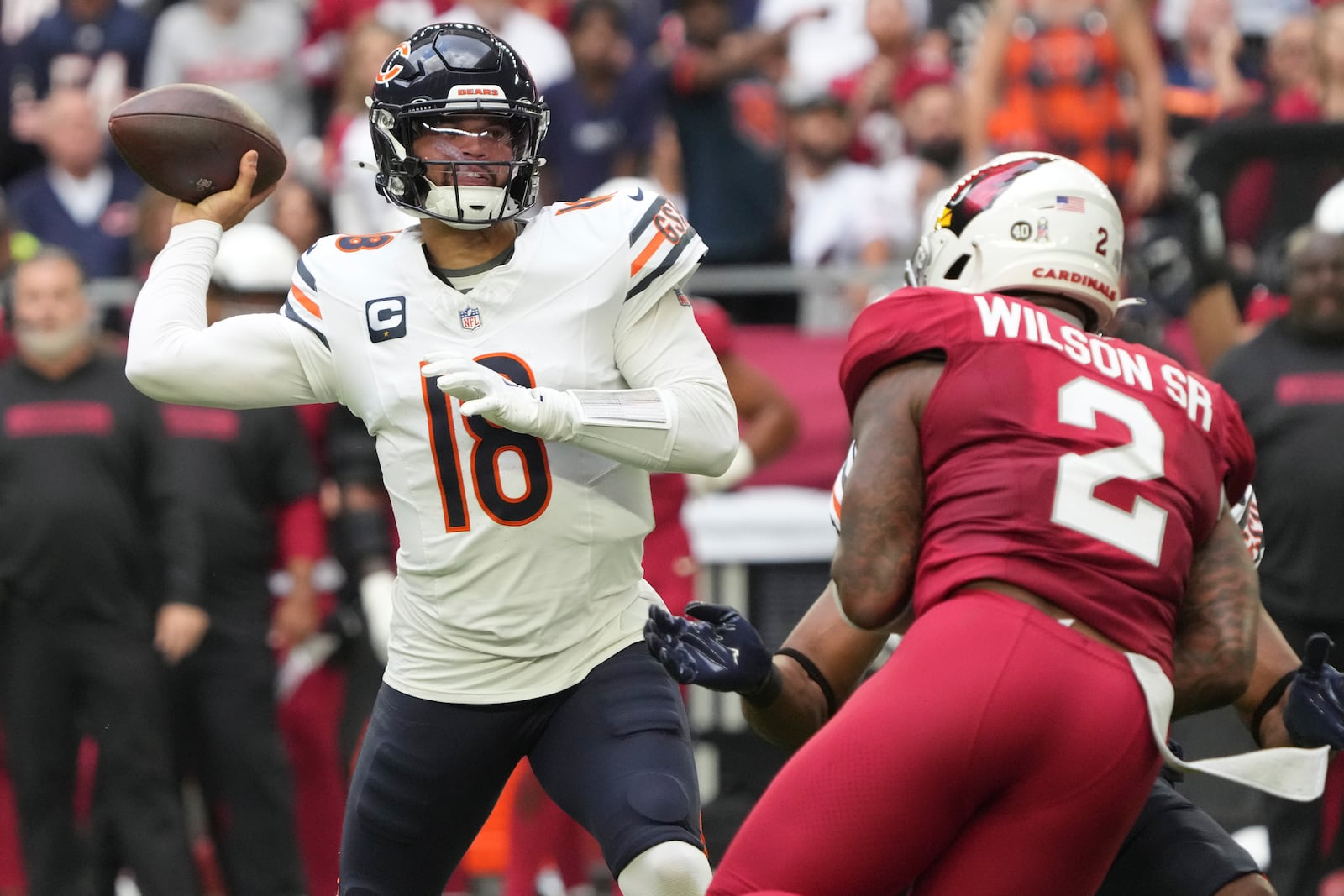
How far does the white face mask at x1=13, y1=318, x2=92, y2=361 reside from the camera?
6.57 meters

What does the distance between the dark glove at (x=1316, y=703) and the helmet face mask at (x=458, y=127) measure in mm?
1613

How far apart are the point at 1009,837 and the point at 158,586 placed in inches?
169

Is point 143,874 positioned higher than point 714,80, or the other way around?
point 714,80

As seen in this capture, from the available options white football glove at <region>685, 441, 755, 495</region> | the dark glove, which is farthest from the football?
white football glove at <region>685, 441, 755, 495</region>

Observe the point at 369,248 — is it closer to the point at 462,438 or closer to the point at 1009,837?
the point at 462,438

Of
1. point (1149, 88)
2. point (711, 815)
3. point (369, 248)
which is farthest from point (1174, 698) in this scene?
point (1149, 88)

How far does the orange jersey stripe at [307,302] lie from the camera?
12.8 feet

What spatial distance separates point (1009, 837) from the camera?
312 cm

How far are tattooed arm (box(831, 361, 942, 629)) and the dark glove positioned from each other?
72cm

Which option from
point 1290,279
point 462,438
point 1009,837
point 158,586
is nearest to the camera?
point 1009,837

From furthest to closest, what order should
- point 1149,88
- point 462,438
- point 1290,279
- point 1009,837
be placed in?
point 1149,88
point 1290,279
point 462,438
point 1009,837

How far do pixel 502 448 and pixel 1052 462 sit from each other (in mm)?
1049

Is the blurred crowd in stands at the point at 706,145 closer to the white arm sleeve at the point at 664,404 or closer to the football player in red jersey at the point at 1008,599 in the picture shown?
the white arm sleeve at the point at 664,404

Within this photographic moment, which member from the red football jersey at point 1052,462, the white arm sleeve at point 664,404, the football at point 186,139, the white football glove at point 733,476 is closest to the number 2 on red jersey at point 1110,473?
the red football jersey at point 1052,462
